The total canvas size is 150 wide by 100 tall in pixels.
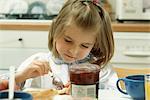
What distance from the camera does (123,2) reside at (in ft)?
7.55

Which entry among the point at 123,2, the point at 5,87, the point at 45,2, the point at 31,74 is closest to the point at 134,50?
the point at 123,2

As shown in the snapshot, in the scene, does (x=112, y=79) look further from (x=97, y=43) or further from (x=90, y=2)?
(x=90, y=2)

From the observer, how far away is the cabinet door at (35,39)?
7.36 ft

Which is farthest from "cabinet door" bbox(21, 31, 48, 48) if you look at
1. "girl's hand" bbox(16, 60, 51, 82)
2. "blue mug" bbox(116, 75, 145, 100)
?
"blue mug" bbox(116, 75, 145, 100)

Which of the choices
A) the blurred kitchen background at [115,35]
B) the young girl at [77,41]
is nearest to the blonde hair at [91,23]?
the young girl at [77,41]

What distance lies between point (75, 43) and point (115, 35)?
980 millimetres

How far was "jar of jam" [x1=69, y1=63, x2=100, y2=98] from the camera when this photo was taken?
2.88ft

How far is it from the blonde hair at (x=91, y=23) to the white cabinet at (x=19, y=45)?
827 mm

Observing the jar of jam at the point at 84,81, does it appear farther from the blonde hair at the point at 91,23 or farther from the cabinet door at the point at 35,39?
the cabinet door at the point at 35,39

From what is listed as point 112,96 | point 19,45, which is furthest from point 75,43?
point 19,45

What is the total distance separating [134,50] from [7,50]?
2.72 feet

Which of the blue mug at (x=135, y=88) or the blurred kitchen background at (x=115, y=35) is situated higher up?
the blurred kitchen background at (x=115, y=35)

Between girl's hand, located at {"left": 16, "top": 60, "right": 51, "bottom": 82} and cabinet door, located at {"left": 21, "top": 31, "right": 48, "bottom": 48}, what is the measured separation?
1.09 m

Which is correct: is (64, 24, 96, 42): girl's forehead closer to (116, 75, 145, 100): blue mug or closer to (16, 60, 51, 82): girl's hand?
(16, 60, 51, 82): girl's hand
